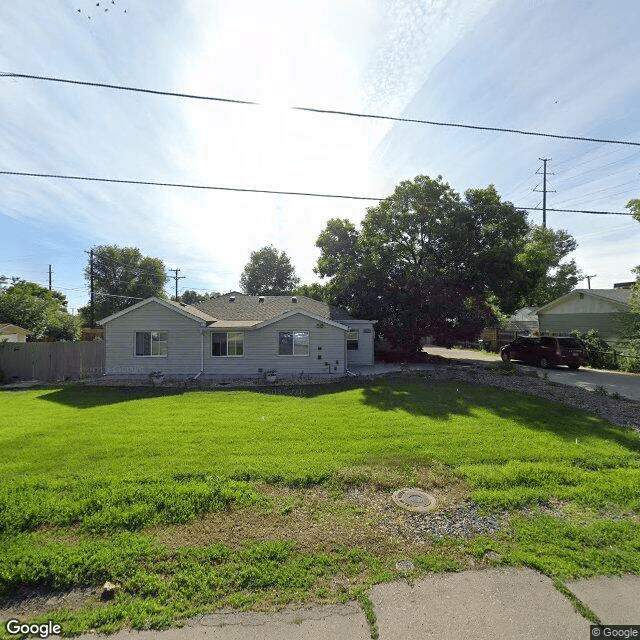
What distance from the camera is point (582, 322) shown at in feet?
77.2

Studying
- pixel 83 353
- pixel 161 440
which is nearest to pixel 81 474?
pixel 161 440

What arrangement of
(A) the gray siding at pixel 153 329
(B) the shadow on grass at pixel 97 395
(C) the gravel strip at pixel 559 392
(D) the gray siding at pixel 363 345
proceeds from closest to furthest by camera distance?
(C) the gravel strip at pixel 559 392 → (B) the shadow on grass at pixel 97 395 → (A) the gray siding at pixel 153 329 → (D) the gray siding at pixel 363 345

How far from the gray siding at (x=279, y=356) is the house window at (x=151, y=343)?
7.15ft

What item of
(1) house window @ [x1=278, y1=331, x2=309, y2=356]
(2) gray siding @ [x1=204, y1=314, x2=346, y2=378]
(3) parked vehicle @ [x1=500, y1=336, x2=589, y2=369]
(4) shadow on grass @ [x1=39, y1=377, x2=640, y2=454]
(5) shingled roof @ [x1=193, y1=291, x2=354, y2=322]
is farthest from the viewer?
(5) shingled roof @ [x1=193, y1=291, x2=354, y2=322]

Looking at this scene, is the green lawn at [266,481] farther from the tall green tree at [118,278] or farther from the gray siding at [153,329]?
the tall green tree at [118,278]

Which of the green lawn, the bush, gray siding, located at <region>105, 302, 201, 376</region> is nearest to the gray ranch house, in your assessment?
the bush

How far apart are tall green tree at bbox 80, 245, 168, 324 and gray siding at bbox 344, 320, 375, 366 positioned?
40.4 meters

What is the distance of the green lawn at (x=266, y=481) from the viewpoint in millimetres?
3289

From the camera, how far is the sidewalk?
2.69 m

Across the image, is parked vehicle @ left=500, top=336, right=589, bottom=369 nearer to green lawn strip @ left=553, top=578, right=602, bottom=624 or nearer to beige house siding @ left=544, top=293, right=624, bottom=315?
beige house siding @ left=544, top=293, right=624, bottom=315

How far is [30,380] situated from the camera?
16.4 metres

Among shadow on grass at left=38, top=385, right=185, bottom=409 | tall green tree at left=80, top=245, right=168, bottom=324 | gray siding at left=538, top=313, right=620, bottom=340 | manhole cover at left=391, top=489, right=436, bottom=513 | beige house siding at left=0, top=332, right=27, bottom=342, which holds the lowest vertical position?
shadow on grass at left=38, top=385, right=185, bottom=409

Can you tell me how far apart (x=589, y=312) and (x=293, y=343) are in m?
20.8

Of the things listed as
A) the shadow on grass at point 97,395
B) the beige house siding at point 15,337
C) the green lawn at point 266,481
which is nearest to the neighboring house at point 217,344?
the shadow on grass at point 97,395
